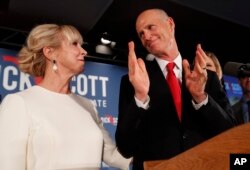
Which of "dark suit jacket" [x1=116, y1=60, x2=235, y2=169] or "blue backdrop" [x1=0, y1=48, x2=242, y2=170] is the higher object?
"blue backdrop" [x1=0, y1=48, x2=242, y2=170]

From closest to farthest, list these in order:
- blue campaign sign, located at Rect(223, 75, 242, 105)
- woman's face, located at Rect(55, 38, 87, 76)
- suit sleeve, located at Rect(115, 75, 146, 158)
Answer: suit sleeve, located at Rect(115, 75, 146, 158) → woman's face, located at Rect(55, 38, 87, 76) → blue campaign sign, located at Rect(223, 75, 242, 105)

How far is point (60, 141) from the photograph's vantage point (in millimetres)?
1232

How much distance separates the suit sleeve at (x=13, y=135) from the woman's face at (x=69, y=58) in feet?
1.03

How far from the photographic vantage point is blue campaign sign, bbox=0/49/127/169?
11.2 feet

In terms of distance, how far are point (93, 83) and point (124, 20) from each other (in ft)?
3.24

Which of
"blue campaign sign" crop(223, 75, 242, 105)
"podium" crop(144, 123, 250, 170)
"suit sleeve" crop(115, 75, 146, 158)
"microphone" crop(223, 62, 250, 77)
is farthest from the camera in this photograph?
"blue campaign sign" crop(223, 75, 242, 105)

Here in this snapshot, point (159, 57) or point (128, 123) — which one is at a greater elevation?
point (159, 57)

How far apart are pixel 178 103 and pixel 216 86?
0.18m

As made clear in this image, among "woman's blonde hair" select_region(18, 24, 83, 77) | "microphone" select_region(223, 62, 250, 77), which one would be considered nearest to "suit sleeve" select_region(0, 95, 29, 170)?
"woman's blonde hair" select_region(18, 24, 83, 77)

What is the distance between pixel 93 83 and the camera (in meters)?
3.88

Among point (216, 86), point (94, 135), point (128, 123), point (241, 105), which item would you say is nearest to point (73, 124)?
point (94, 135)

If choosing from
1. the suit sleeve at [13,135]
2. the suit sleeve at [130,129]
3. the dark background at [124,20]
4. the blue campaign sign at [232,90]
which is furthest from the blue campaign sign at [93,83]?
the suit sleeve at [130,129]

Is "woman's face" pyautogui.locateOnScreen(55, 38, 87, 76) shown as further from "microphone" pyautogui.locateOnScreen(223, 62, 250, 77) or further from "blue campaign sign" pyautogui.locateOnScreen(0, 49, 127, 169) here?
"blue campaign sign" pyautogui.locateOnScreen(0, 49, 127, 169)

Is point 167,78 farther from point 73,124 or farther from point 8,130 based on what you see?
point 8,130
